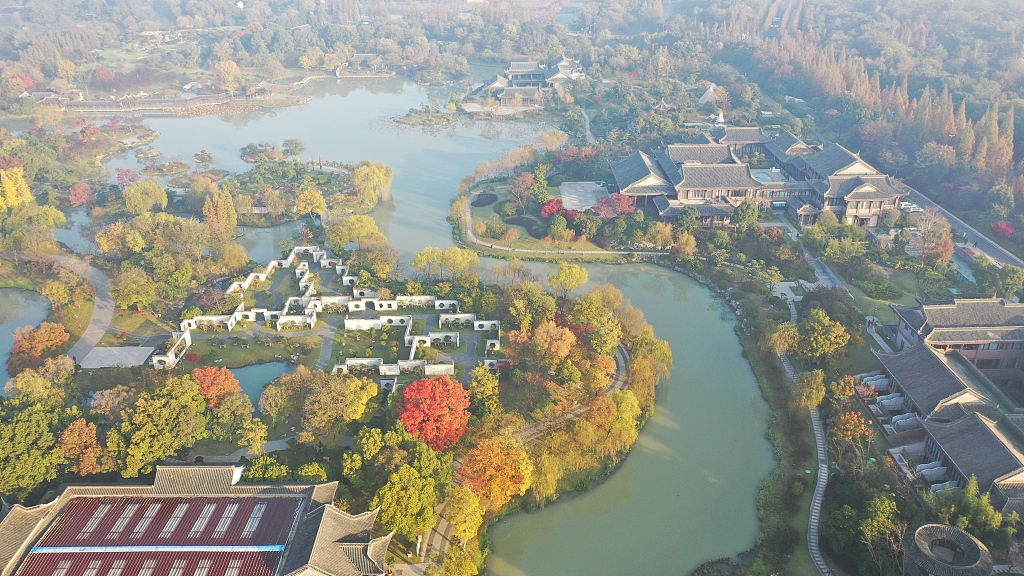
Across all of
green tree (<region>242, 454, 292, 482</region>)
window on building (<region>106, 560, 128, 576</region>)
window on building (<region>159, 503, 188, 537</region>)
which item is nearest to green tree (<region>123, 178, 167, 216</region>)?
green tree (<region>242, 454, 292, 482</region>)

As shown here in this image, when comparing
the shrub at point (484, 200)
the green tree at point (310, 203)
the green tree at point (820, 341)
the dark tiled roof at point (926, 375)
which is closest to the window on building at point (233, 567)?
the green tree at point (820, 341)

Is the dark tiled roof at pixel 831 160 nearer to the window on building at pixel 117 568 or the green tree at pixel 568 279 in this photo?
the green tree at pixel 568 279

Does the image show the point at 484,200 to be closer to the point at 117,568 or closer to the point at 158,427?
the point at 158,427

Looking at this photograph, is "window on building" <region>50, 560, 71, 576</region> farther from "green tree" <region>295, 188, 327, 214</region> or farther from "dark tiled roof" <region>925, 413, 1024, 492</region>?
"green tree" <region>295, 188, 327, 214</region>

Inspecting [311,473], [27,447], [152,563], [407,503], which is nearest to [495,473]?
[407,503]

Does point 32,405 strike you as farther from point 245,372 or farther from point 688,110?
point 688,110
